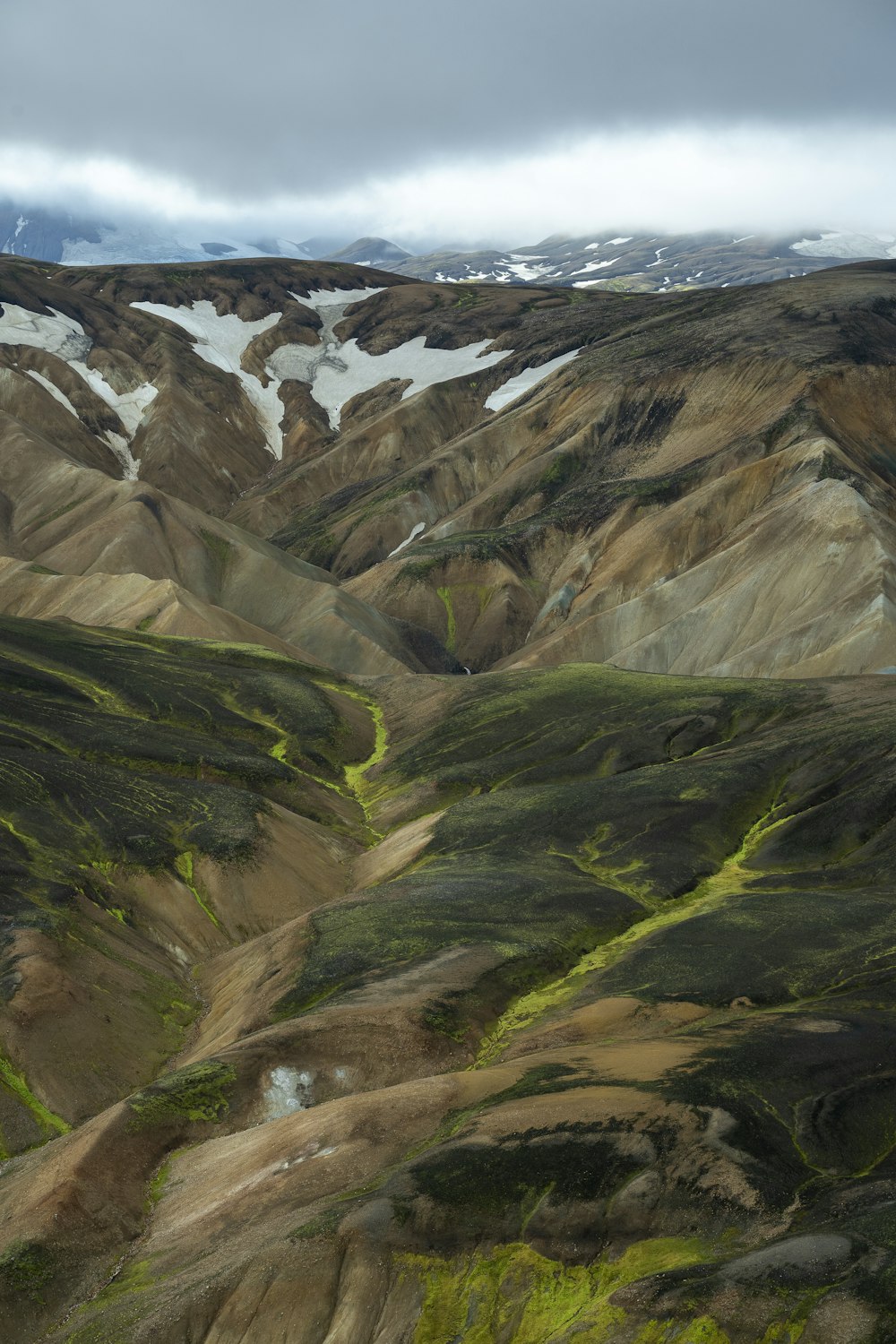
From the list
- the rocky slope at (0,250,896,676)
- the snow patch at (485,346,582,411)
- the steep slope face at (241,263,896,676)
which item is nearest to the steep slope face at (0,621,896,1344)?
the steep slope face at (241,263,896,676)

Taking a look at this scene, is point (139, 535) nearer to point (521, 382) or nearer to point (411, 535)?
point (411, 535)

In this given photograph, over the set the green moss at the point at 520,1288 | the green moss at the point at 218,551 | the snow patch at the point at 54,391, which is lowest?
the green moss at the point at 520,1288

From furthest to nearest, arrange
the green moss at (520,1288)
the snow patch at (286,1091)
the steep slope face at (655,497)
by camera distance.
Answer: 1. the steep slope face at (655,497)
2. the snow patch at (286,1091)
3. the green moss at (520,1288)

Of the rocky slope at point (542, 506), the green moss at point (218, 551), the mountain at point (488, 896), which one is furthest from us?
the green moss at point (218, 551)

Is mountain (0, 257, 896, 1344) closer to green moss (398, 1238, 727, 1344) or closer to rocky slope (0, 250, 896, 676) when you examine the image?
green moss (398, 1238, 727, 1344)

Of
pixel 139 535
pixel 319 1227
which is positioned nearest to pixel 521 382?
pixel 139 535

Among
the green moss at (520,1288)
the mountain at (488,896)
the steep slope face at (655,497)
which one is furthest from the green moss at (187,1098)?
the steep slope face at (655,497)

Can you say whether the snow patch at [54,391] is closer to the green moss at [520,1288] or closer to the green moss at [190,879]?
the green moss at [190,879]
